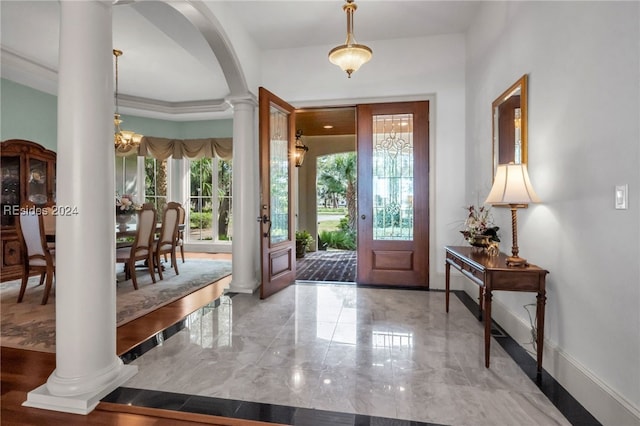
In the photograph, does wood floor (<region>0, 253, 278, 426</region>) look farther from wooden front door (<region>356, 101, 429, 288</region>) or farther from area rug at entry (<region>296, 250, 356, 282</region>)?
wooden front door (<region>356, 101, 429, 288</region>)

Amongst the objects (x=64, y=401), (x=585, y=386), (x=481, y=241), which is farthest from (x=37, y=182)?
(x=585, y=386)

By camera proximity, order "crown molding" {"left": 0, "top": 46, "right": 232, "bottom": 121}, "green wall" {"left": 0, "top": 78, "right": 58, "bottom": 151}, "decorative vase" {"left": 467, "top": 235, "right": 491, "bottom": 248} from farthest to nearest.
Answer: "green wall" {"left": 0, "top": 78, "right": 58, "bottom": 151}, "crown molding" {"left": 0, "top": 46, "right": 232, "bottom": 121}, "decorative vase" {"left": 467, "top": 235, "right": 491, "bottom": 248}

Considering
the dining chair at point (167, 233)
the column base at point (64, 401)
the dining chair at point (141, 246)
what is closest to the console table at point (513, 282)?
the column base at point (64, 401)

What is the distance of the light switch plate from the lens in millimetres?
1550

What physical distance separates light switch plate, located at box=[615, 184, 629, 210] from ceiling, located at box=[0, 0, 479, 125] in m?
3.03

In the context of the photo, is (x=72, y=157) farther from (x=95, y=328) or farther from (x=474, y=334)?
A: (x=474, y=334)

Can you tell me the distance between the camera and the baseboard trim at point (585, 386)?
5.12ft

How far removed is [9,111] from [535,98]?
7.27 meters

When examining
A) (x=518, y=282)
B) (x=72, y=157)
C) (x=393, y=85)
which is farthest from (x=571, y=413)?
(x=393, y=85)

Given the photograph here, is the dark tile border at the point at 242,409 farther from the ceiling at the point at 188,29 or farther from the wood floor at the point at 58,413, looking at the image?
the ceiling at the point at 188,29

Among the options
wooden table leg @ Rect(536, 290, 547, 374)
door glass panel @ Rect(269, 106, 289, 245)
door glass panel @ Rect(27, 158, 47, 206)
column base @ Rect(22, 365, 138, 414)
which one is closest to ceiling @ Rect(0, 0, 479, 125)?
door glass panel @ Rect(269, 106, 289, 245)

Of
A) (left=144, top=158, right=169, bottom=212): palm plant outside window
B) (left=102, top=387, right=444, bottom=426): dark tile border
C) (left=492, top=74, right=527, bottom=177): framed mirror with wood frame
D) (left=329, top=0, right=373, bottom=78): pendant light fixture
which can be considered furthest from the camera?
(left=144, top=158, right=169, bottom=212): palm plant outside window

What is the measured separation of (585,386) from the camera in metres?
1.83

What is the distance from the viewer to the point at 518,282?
2.20 m
